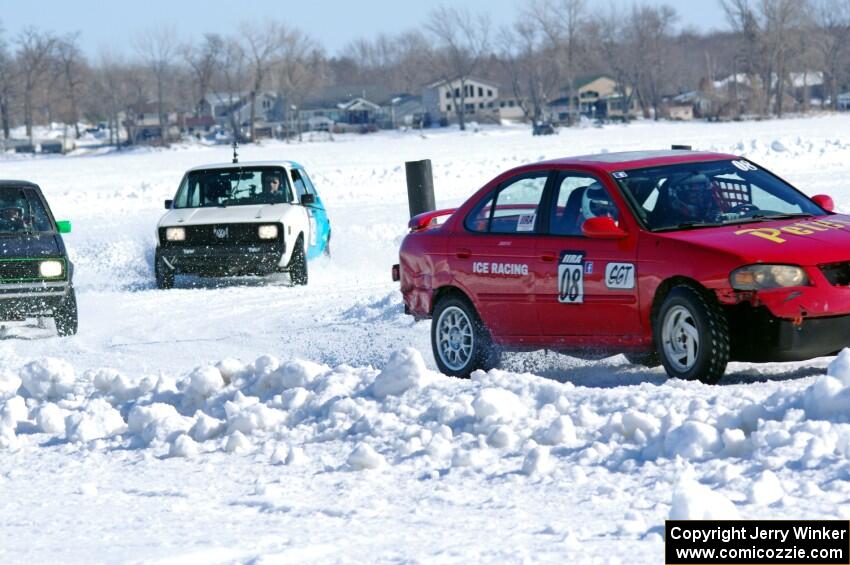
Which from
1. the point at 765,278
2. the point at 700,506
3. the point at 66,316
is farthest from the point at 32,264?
the point at 700,506

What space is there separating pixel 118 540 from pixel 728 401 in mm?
2786

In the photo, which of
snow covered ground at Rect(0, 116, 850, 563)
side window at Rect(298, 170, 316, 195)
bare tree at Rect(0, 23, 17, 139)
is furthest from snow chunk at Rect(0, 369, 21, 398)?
bare tree at Rect(0, 23, 17, 139)

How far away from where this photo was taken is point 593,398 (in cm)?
680

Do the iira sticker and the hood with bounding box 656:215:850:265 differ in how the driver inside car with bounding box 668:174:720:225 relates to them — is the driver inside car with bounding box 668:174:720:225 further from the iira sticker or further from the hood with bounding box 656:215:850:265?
the iira sticker

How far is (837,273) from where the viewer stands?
736 cm

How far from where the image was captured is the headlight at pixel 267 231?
15.8 metres

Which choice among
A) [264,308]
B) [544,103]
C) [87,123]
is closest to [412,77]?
[544,103]

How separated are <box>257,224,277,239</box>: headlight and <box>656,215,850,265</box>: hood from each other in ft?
28.3

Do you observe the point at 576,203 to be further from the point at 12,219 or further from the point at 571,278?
the point at 12,219

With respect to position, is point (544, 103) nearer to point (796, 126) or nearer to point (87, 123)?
point (87, 123)

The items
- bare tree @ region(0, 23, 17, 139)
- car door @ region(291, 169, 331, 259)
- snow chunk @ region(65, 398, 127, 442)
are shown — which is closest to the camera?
snow chunk @ region(65, 398, 127, 442)

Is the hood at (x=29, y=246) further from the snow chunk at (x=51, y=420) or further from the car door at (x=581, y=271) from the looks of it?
the car door at (x=581, y=271)

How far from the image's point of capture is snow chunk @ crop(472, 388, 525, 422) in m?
6.61

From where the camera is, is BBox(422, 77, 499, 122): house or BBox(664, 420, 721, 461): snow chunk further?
BBox(422, 77, 499, 122): house
